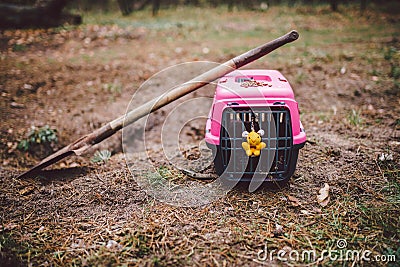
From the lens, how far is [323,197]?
2.29m

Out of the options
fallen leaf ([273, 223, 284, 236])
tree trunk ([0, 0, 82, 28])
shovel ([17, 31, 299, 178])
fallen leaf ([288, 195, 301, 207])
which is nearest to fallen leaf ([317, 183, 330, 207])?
fallen leaf ([288, 195, 301, 207])

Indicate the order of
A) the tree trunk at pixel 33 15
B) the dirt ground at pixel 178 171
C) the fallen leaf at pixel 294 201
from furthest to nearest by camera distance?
the tree trunk at pixel 33 15 → the fallen leaf at pixel 294 201 → the dirt ground at pixel 178 171

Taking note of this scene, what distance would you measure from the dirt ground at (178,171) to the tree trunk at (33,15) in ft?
0.88

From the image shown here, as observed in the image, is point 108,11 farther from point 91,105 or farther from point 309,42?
point 91,105

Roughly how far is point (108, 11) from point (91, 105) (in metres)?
7.27

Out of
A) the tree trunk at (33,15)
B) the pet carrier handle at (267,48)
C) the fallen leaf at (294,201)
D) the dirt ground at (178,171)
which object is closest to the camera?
the dirt ground at (178,171)

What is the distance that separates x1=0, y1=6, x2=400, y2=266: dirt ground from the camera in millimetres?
1977

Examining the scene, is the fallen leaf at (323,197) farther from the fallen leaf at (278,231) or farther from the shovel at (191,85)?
the shovel at (191,85)

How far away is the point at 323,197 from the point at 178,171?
3.49 feet

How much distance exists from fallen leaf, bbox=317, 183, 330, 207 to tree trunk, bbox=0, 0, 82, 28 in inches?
264

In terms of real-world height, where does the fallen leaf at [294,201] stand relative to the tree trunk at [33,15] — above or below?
below

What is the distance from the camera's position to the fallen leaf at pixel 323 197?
2263mm

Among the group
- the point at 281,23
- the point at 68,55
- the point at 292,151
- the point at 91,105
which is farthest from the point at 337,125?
the point at 281,23

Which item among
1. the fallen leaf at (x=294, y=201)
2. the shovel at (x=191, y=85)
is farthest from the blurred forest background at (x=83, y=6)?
the fallen leaf at (x=294, y=201)
